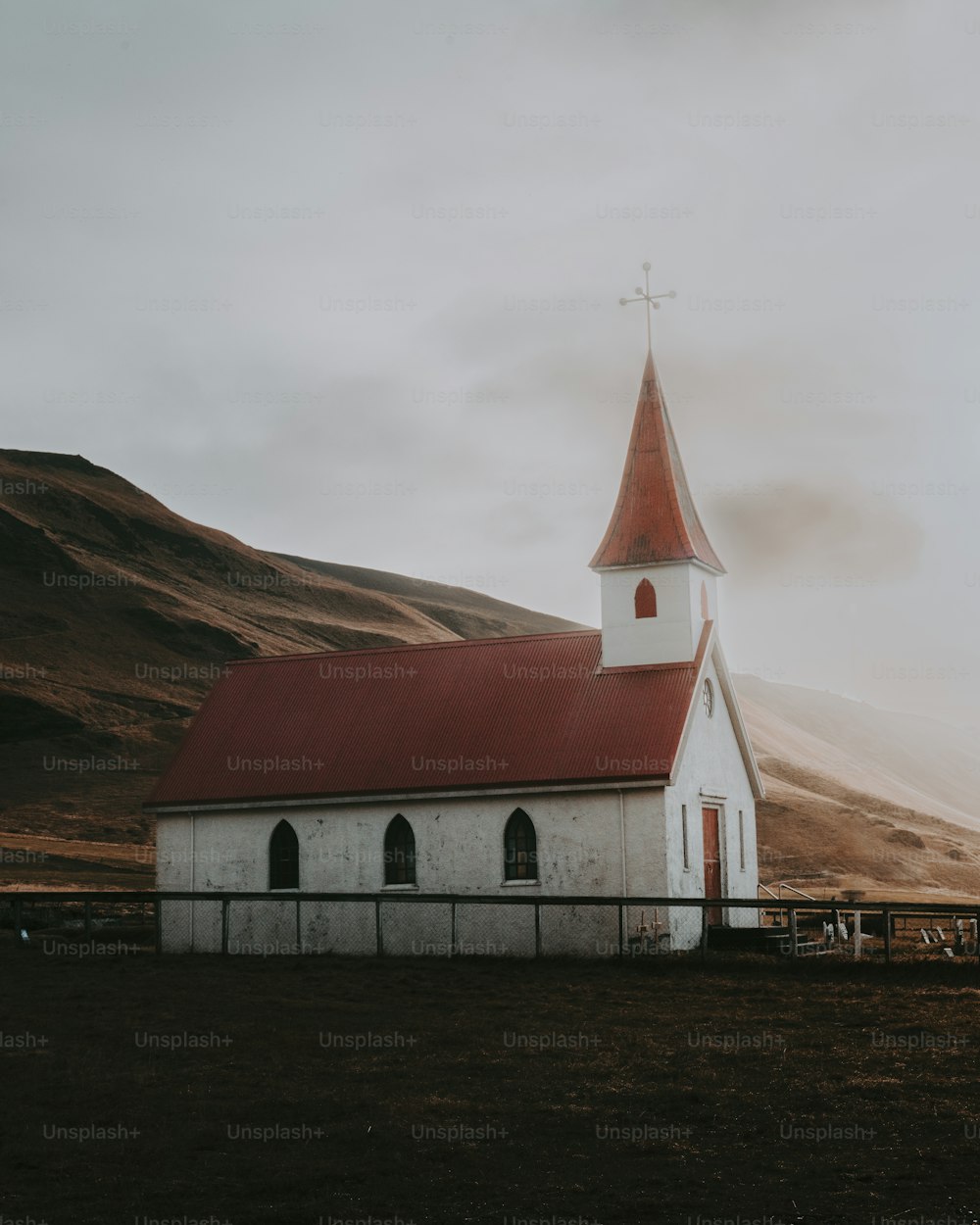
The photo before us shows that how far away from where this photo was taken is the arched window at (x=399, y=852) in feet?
108

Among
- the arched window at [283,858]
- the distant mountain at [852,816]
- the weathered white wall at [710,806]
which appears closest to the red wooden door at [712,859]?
the weathered white wall at [710,806]

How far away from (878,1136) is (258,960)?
1732cm

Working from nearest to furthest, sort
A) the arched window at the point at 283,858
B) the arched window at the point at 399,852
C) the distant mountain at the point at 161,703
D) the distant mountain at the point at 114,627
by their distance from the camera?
the arched window at the point at 399,852 → the arched window at the point at 283,858 → the distant mountain at the point at 161,703 → the distant mountain at the point at 114,627

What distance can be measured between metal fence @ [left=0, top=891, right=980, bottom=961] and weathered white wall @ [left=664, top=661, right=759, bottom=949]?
38cm

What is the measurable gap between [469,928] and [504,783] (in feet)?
10.6

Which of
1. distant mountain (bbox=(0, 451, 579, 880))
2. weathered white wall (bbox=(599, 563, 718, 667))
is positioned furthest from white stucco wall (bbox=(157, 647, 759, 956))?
distant mountain (bbox=(0, 451, 579, 880))

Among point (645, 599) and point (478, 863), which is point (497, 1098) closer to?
point (478, 863)

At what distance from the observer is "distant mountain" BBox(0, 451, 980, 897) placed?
69.7 m

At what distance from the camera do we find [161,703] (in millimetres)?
113250

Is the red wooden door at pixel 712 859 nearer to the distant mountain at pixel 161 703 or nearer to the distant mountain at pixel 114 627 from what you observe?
the distant mountain at pixel 161 703

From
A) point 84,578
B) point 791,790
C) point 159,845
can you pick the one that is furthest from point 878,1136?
point 84,578

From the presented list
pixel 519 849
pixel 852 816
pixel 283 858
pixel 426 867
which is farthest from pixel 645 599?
pixel 852 816

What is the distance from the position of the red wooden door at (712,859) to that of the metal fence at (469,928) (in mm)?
146

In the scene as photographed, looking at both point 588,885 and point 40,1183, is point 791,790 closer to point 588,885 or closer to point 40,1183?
point 588,885
